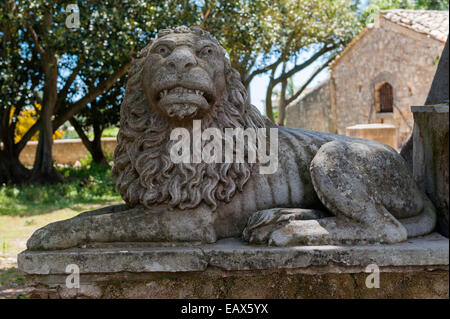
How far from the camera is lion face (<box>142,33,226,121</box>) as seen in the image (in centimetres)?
292

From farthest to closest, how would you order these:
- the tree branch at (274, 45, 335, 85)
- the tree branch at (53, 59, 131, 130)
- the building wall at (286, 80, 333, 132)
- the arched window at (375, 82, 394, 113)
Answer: the building wall at (286, 80, 333, 132) < the tree branch at (274, 45, 335, 85) < the arched window at (375, 82, 394, 113) < the tree branch at (53, 59, 131, 130)

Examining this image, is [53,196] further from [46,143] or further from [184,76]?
[184,76]

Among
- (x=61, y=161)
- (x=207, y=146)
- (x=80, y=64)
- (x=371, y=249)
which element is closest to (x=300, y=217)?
(x=371, y=249)

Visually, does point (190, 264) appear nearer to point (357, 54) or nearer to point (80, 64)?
point (80, 64)

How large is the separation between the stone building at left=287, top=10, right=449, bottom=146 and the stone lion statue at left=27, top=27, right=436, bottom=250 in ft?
43.5

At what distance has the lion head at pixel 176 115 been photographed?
2928 mm

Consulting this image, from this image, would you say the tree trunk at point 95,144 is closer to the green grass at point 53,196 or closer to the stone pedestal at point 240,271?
the green grass at point 53,196

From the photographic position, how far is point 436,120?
119 inches

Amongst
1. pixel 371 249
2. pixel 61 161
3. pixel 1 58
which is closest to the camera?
pixel 371 249

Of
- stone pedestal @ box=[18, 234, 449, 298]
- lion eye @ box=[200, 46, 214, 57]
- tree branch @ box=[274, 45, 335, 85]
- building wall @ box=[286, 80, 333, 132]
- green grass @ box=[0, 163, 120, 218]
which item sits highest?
tree branch @ box=[274, 45, 335, 85]

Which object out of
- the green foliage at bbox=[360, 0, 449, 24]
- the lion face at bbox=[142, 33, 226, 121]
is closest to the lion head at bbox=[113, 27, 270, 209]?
the lion face at bbox=[142, 33, 226, 121]

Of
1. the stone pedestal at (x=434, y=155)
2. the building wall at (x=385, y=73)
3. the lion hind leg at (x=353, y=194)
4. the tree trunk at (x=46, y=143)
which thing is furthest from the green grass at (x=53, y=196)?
the building wall at (x=385, y=73)

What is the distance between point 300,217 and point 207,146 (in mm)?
658

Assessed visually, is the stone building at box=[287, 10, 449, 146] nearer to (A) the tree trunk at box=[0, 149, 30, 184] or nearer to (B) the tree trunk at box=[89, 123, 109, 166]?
(B) the tree trunk at box=[89, 123, 109, 166]
